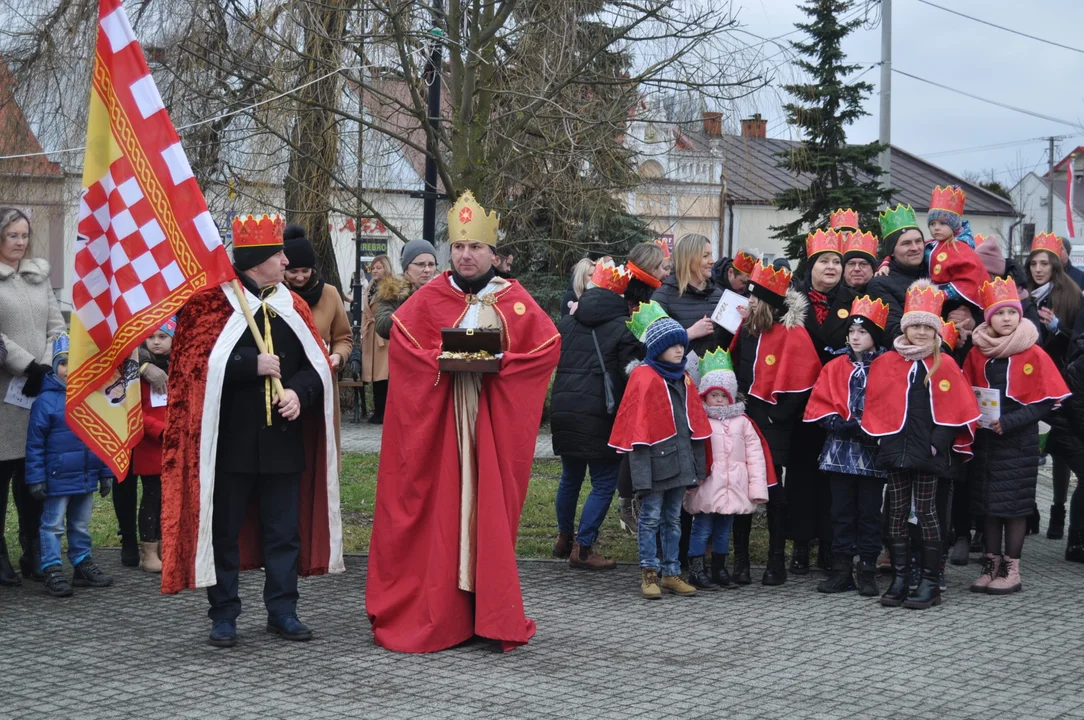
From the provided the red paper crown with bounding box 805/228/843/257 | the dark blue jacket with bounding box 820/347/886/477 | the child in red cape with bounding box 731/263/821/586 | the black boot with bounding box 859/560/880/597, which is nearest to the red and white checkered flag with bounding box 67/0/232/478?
→ the child in red cape with bounding box 731/263/821/586

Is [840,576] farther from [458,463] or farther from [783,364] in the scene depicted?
[458,463]

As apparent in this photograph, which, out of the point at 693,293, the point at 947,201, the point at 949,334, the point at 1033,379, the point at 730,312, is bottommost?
the point at 1033,379

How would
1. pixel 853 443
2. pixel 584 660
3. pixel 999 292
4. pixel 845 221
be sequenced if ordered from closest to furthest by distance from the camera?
1. pixel 584 660
2. pixel 853 443
3. pixel 999 292
4. pixel 845 221

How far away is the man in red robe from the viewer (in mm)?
6387

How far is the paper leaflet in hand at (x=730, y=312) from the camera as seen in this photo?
834cm

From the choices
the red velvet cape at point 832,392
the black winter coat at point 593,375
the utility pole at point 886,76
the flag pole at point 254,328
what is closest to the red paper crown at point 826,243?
the red velvet cape at point 832,392

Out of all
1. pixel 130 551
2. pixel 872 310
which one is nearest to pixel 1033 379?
pixel 872 310

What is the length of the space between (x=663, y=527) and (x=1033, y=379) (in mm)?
2497

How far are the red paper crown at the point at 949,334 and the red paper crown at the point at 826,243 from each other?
3.02 feet

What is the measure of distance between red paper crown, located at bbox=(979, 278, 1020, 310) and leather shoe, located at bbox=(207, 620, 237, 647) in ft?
16.3

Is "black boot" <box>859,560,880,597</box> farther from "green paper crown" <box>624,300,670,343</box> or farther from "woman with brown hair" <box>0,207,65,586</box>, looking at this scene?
"woman with brown hair" <box>0,207,65,586</box>

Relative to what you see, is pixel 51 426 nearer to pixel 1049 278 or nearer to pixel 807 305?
pixel 807 305

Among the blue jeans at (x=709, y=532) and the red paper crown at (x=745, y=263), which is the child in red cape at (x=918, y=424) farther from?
the red paper crown at (x=745, y=263)

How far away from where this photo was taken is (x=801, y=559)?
8359 mm
